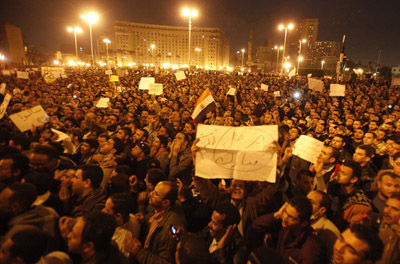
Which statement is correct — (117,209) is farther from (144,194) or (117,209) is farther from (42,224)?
(144,194)

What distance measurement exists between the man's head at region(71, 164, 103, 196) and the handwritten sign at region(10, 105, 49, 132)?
3516 millimetres

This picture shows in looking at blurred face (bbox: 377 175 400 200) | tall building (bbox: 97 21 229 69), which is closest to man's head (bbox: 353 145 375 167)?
blurred face (bbox: 377 175 400 200)

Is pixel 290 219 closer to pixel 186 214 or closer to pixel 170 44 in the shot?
pixel 186 214

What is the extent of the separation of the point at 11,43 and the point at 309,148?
287 feet

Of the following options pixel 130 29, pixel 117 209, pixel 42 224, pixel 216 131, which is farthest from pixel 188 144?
pixel 130 29

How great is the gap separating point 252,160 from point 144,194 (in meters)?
1.68

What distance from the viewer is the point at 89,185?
10.9 feet

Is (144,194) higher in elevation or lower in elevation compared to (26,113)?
lower

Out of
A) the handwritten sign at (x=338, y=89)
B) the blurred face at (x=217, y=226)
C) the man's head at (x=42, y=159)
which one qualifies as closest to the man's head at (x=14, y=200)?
the man's head at (x=42, y=159)

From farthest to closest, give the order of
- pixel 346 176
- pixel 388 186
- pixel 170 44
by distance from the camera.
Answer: pixel 170 44 → pixel 346 176 → pixel 388 186

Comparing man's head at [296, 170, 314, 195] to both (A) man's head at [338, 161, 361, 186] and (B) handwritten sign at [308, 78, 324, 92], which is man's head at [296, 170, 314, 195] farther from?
(B) handwritten sign at [308, 78, 324, 92]

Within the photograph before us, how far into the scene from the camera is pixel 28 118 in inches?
234

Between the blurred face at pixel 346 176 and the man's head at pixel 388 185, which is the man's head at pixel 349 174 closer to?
the blurred face at pixel 346 176

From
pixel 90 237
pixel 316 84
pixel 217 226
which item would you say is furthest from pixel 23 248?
pixel 316 84
